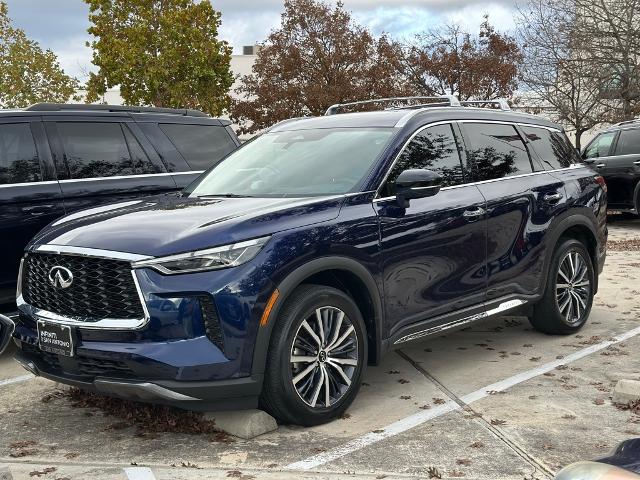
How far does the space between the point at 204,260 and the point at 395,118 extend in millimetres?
2005

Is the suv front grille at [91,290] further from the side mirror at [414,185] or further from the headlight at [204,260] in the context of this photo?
the side mirror at [414,185]

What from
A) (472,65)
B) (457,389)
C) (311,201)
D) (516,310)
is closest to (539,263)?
(516,310)

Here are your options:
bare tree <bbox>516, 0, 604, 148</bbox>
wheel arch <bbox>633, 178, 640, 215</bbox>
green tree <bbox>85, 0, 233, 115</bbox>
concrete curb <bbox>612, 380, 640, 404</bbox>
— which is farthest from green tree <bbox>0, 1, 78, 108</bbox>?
concrete curb <bbox>612, 380, 640, 404</bbox>

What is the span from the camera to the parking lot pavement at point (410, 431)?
4.14 m

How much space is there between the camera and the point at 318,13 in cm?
3444

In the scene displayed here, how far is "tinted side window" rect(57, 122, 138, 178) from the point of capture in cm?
671

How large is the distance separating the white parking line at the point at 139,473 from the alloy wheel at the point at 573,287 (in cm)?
390

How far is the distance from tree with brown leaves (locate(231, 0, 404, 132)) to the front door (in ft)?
93.6

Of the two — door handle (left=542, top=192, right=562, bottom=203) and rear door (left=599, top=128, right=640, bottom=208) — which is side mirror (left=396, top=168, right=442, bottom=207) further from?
rear door (left=599, top=128, right=640, bottom=208)

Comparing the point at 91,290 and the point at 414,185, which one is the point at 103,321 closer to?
the point at 91,290

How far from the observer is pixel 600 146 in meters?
15.6

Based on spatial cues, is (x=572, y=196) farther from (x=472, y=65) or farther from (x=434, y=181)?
(x=472, y=65)

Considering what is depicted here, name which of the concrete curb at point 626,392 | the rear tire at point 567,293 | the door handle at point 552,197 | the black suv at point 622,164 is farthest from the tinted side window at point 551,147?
the black suv at point 622,164

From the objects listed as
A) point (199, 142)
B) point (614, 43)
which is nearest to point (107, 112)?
point (199, 142)
